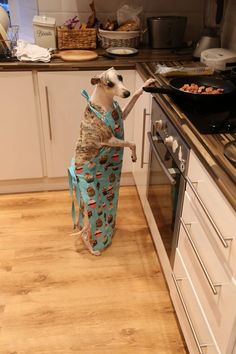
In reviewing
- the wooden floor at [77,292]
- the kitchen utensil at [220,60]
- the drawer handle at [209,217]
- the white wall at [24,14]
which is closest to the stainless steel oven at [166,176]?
the drawer handle at [209,217]

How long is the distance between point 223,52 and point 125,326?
1.48m

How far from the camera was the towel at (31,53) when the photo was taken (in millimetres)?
2086

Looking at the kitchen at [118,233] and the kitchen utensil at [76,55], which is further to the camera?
the kitchen utensil at [76,55]

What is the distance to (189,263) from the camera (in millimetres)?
1344

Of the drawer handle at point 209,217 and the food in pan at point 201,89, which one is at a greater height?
the food in pan at point 201,89

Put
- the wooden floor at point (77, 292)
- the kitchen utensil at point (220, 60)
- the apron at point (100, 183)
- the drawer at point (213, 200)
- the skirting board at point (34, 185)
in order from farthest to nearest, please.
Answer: the skirting board at point (34, 185) < the kitchen utensil at point (220, 60) < the apron at point (100, 183) < the wooden floor at point (77, 292) < the drawer at point (213, 200)

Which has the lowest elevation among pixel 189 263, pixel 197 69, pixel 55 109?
pixel 189 263

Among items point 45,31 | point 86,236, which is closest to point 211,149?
point 86,236

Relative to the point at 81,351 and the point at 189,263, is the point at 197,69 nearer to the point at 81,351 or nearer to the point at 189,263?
the point at 189,263

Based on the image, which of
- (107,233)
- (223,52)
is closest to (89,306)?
(107,233)

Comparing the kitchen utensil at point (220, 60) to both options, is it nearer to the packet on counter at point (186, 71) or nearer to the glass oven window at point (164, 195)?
the packet on counter at point (186, 71)

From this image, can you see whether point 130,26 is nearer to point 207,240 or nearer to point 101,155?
point 101,155

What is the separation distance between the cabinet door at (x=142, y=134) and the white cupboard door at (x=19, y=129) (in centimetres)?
63

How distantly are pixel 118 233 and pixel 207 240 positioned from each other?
3.50 ft
